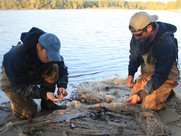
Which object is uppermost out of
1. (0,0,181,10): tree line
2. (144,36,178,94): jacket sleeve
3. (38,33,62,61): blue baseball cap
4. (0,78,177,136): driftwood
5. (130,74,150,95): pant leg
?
(0,0,181,10): tree line

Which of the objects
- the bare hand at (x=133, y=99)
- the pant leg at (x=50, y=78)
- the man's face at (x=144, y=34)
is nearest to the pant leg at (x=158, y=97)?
the bare hand at (x=133, y=99)

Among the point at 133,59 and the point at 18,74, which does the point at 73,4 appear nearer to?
the point at 133,59

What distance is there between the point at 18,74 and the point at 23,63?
0.17 m

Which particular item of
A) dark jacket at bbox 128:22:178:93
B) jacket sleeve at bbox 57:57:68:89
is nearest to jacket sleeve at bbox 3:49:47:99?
jacket sleeve at bbox 57:57:68:89

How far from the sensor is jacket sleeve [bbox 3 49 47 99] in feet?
8.46

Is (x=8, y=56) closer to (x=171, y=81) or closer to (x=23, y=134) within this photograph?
(x=23, y=134)

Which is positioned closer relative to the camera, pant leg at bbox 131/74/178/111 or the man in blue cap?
the man in blue cap

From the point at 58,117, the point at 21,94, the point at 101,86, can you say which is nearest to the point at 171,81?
the point at 101,86

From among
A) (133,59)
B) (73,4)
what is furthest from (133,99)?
(73,4)

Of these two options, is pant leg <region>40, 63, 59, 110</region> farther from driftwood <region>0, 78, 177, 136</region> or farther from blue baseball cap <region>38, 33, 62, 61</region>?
blue baseball cap <region>38, 33, 62, 61</region>

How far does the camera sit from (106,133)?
269cm

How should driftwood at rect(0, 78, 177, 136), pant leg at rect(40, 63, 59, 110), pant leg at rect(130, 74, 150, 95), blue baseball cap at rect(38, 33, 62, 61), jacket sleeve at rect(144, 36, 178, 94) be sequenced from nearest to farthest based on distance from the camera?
blue baseball cap at rect(38, 33, 62, 61), driftwood at rect(0, 78, 177, 136), jacket sleeve at rect(144, 36, 178, 94), pant leg at rect(40, 63, 59, 110), pant leg at rect(130, 74, 150, 95)

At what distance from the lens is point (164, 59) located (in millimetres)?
2875

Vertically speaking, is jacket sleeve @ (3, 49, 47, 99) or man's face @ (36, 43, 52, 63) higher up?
man's face @ (36, 43, 52, 63)
